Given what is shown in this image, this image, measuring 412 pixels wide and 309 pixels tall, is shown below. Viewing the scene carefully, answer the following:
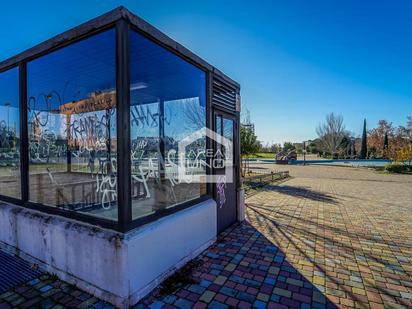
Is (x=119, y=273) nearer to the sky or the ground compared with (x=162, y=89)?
nearer to the ground

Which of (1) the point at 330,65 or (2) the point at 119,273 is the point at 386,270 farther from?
(1) the point at 330,65

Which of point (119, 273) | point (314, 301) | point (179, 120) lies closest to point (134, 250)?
point (119, 273)

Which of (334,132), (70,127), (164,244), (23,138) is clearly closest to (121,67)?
(70,127)

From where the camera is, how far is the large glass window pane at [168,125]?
116 inches

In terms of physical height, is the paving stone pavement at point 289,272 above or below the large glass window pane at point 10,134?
below

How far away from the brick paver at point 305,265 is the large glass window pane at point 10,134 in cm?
289

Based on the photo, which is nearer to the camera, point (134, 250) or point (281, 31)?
point (134, 250)

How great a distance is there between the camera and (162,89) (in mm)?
4148

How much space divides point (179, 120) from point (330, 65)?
8.36m

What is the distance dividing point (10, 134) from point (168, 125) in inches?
99.4

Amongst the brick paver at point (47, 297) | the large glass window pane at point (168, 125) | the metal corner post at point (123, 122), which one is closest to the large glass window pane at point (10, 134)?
the brick paver at point (47, 297)

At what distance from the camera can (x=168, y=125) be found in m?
3.60

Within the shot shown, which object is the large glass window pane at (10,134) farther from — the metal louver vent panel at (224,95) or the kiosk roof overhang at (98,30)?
the metal louver vent panel at (224,95)

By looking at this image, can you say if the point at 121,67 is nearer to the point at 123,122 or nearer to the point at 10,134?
the point at 123,122
